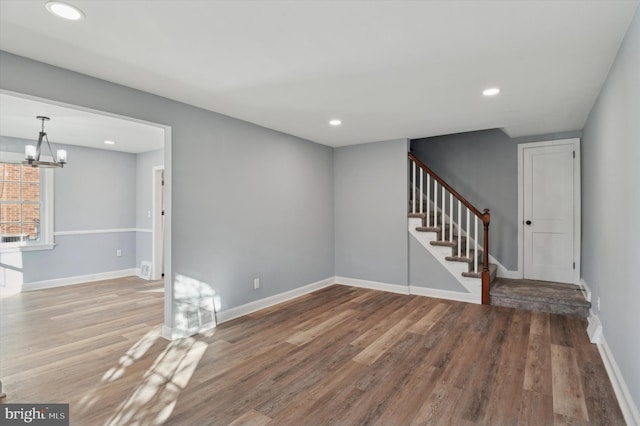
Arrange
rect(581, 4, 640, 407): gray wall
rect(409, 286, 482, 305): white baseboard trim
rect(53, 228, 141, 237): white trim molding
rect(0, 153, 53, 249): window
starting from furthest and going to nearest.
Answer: rect(53, 228, 141, 237): white trim molding
rect(0, 153, 53, 249): window
rect(409, 286, 482, 305): white baseboard trim
rect(581, 4, 640, 407): gray wall

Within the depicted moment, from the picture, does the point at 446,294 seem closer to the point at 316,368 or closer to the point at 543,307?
the point at 543,307

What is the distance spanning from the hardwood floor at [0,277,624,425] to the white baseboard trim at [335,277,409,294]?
0.80 m

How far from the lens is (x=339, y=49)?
92.0 inches

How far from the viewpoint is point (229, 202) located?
13.0ft

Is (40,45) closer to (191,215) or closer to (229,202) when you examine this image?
(191,215)

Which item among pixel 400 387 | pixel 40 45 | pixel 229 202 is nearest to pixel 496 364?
pixel 400 387

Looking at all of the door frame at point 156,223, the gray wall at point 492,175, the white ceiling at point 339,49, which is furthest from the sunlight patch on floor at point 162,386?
the gray wall at point 492,175

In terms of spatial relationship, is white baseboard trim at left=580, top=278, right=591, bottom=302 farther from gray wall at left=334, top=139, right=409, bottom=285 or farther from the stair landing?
gray wall at left=334, top=139, right=409, bottom=285

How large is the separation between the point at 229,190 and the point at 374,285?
2.80 metres

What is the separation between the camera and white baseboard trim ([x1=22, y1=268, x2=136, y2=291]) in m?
5.36

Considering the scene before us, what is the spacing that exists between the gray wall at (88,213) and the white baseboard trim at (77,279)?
0.06 m

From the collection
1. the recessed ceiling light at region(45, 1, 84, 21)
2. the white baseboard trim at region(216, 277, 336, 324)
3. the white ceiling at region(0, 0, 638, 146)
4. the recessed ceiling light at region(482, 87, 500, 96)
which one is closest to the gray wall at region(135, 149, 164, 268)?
the white baseboard trim at region(216, 277, 336, 324)

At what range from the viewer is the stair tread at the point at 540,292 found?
162 inches

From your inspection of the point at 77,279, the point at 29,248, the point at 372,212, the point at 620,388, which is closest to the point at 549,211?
the point at 372,212
